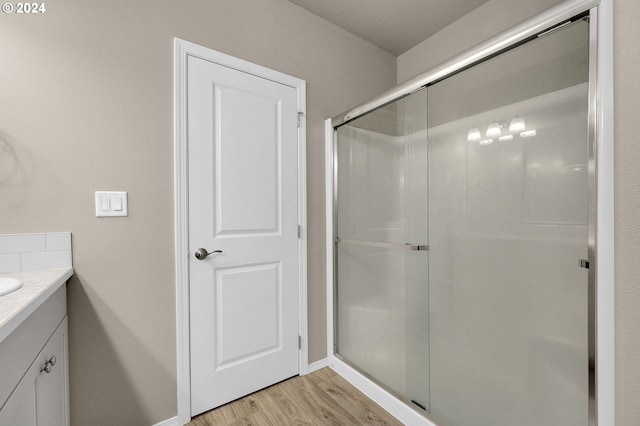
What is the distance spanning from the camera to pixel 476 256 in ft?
4.21

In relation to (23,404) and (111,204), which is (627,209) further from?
(111,204)

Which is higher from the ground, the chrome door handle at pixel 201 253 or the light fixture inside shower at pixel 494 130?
the light fixture inside shower at pixel 494 130

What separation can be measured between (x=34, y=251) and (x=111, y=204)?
13.0 inches

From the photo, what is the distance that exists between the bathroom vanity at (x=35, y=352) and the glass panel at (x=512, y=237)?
5.11 ft

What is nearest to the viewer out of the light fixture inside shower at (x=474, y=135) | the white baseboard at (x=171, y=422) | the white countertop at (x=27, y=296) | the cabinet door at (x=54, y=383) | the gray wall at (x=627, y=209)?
the white countertop at (x=27, y=296)

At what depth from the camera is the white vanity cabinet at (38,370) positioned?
722 millimetres

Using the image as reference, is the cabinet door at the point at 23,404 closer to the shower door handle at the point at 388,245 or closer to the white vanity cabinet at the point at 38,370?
the white vanity cabinet at the point at 38,370

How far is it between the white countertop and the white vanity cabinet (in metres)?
0.06

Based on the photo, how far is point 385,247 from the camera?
5.72 feet

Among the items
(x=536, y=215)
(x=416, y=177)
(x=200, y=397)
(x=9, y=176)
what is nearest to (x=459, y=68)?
(x=416, y=177)

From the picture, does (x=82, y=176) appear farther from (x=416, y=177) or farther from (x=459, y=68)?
(x=459, y=68)

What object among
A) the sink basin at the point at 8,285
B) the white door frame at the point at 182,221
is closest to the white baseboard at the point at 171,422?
the white door frame at the point at 182,221

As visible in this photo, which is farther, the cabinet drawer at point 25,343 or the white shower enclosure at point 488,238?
the white shower enclosure at point 488,238

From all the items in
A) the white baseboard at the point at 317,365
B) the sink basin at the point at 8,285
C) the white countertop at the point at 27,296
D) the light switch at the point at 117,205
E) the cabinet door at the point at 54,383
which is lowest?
the white baseboard at the point at 317,365
